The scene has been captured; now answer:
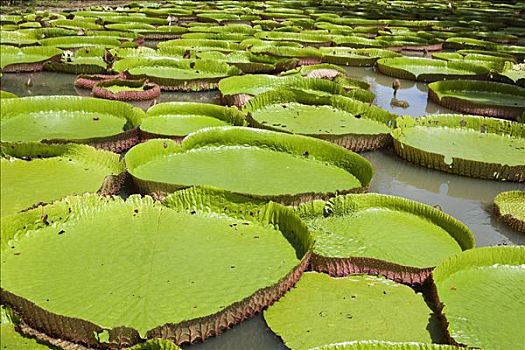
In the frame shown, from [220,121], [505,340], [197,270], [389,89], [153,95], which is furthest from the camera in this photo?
[389,89]

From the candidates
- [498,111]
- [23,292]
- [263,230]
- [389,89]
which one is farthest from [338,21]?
[23,292]

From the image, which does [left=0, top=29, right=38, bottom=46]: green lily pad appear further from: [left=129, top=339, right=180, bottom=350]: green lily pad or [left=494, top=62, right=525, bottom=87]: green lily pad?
[left=129, top=339, right=180, bottom=350]: green lily pad

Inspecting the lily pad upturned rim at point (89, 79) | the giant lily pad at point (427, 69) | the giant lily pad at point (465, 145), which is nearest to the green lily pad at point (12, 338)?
the giant lily pad at point (465, 145)

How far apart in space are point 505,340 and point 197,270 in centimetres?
121

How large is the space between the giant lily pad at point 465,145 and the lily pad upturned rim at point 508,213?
17.1 inches

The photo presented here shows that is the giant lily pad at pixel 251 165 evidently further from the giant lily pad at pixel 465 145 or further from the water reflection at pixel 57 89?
the water reflection at pixel 57 89

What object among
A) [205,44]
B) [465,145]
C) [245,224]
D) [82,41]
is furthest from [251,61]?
[245,224]

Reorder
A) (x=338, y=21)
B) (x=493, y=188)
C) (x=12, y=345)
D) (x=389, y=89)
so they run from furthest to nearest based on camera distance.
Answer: (x=338, y=21) < (x=389, y=89) < (x=493, y=188) < (x=12, y=345)

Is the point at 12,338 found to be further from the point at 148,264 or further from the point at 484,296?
the point at 484,296

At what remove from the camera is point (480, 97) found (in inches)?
238

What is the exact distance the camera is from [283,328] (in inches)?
79.6

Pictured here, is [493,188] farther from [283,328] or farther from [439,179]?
[283,328]

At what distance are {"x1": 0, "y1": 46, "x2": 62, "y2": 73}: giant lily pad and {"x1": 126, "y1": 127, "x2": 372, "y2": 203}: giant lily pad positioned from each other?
3.62 metres

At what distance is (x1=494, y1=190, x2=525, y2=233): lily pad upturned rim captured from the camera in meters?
3.04
